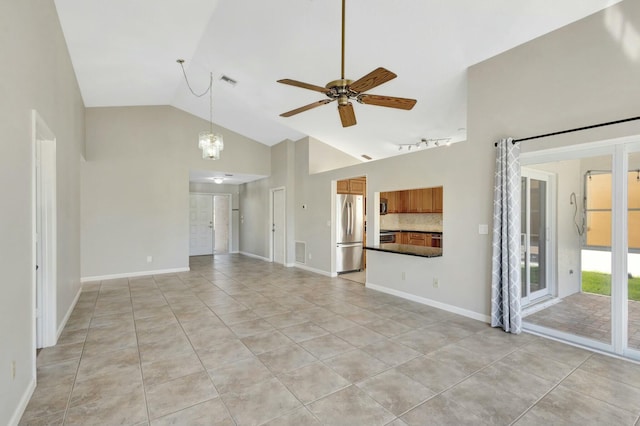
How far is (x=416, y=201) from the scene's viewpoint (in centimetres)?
771

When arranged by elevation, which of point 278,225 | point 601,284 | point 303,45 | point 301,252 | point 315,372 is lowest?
point 315,372

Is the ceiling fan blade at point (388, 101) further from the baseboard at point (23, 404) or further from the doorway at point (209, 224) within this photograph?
the doorway at point (209, 224)

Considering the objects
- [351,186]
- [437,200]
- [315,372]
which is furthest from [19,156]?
[437,200]

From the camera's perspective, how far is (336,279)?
6230 mm

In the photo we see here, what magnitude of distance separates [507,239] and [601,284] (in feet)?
2.98

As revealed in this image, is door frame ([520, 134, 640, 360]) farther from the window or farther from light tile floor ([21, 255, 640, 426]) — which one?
light tile floor ([21, 255, 640, 426])

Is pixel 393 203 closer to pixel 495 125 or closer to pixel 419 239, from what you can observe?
pixel 419 239

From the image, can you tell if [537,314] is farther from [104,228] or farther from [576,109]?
[104,228]

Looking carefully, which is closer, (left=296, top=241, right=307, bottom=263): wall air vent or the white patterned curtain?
the white patterned curtain

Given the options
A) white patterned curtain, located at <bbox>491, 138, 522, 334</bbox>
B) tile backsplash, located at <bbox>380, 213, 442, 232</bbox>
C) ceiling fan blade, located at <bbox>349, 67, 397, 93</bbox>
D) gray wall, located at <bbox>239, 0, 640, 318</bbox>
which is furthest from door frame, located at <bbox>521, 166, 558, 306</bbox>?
tile backsplash, located at <bbox>380, 213, 442, 232</bbox>

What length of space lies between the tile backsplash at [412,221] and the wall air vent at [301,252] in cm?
211

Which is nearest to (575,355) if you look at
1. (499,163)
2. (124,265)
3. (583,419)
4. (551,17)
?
(583,419)

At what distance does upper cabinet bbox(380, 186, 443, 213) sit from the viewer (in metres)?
7.29

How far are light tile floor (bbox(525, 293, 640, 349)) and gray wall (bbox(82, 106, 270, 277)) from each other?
21.7 feet
